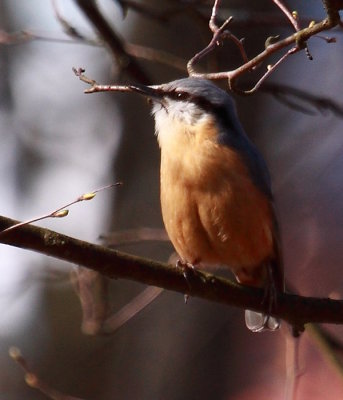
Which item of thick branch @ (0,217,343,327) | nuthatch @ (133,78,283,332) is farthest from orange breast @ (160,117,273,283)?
thick branch @ (0,217,343,327)

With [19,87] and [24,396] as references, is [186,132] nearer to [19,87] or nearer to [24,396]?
[24,396]

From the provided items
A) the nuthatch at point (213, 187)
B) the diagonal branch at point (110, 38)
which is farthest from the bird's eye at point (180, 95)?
the diagonal branch at point (110, 38)

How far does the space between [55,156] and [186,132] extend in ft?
11.3

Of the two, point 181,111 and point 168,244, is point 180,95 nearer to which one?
point 181,111

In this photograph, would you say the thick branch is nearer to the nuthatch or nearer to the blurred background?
the nuthatch

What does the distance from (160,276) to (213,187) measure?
657mm

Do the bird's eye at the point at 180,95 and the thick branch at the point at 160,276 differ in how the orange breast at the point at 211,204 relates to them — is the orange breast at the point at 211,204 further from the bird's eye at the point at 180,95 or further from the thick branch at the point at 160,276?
the thick branch at the point at 160,276

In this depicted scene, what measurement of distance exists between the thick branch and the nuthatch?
0.10 metres

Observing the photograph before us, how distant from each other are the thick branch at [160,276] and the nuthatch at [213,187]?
101mm

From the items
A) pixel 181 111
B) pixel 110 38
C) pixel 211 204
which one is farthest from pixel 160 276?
pixel 110 38

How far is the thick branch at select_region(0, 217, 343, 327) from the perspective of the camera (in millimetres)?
2793

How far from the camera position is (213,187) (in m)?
3.61

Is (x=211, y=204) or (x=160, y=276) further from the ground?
(x=160, y=276)

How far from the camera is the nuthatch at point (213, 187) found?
3.63 m
